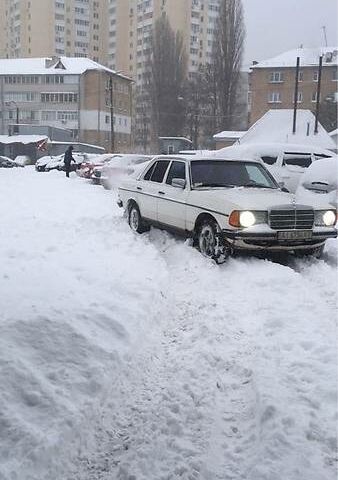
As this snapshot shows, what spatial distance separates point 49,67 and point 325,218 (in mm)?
78257

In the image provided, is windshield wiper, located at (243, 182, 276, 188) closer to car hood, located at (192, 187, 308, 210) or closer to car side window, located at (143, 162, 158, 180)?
car hood, located at (192, 187, 308, 210)

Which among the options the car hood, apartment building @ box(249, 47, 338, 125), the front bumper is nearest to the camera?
the front bumper

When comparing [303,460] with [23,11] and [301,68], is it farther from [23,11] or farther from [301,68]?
[23,11]

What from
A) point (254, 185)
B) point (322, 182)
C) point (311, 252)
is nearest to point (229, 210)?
point (254, 185)

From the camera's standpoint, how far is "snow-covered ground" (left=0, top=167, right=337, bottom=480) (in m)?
3.01

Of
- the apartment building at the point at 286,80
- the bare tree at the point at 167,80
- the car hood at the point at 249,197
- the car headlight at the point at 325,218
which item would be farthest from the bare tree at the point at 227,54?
the car headlight at the point at 325,218

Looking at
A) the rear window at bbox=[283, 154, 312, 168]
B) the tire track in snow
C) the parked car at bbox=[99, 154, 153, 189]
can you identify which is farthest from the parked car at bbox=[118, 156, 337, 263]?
the parked car at bbox=[99, 154, 153, 189]

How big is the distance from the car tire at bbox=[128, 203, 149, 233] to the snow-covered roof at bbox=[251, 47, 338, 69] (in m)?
57.0

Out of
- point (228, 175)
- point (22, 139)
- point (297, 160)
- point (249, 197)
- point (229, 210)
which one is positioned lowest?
point (22, 139)

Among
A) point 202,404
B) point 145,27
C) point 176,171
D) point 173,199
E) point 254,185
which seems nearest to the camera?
point 202,404

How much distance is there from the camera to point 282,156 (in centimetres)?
1591

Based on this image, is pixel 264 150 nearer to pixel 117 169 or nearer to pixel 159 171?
pixel 117 169

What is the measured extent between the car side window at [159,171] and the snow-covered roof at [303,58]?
187 feet

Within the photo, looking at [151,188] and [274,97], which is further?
[274,97]
